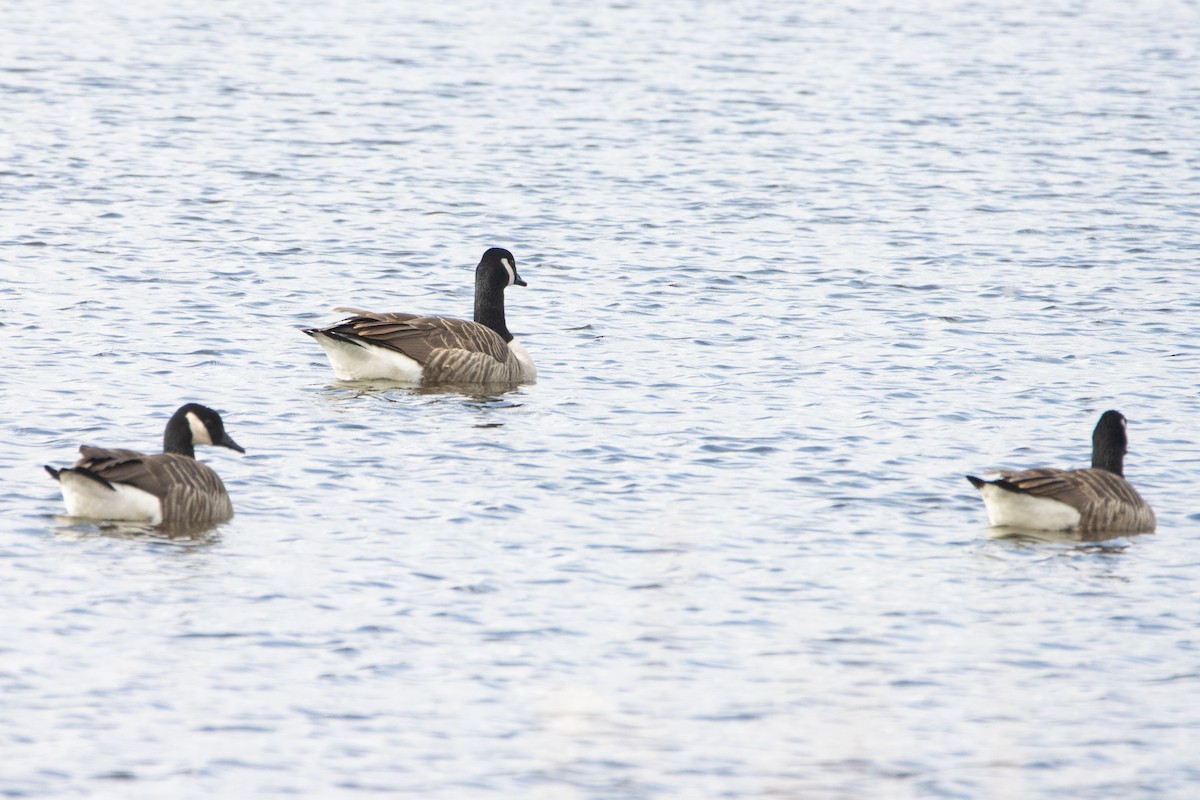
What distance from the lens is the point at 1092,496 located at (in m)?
13.0

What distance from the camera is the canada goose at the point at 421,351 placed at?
16.9 meters

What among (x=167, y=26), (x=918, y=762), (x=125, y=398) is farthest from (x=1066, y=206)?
(x=167, y=26)

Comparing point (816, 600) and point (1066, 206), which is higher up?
point (1066, 206)

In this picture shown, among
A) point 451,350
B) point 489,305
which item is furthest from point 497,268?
point 451,350

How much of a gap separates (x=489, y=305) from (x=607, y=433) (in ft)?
11.5

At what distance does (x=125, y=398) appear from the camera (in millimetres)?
15688

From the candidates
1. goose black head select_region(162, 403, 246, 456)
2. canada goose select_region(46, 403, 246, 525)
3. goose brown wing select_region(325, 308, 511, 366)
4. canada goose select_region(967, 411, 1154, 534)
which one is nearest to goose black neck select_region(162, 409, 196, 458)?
goose black head select_region(162, 403, 246, 456)

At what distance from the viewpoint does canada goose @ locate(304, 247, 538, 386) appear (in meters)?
16.9

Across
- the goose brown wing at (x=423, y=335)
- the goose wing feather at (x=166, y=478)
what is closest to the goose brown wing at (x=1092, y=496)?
the goose wing feather at (x=166, y=478)

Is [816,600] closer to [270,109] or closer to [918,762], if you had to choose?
[918,762]

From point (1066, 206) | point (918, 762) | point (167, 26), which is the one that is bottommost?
point (918, 762)

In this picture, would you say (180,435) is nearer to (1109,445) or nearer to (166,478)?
(166,478)

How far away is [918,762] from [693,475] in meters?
5.29

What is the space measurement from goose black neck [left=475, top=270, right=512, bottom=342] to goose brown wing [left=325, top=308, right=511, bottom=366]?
0.72 meters
